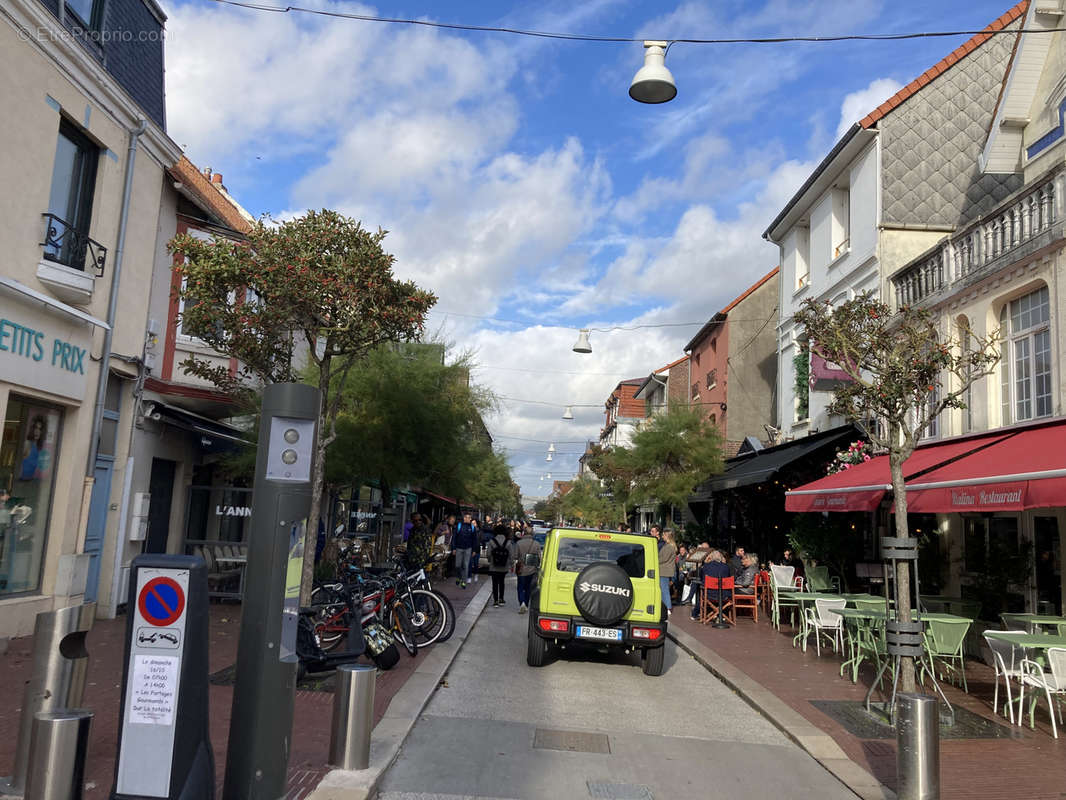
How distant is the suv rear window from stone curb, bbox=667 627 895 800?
1.72m

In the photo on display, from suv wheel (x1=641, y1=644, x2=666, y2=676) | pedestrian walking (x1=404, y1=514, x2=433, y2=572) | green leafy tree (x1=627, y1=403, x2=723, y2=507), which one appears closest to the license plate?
suv wheel (x1=641, y1=644, x2=666, y2=676)

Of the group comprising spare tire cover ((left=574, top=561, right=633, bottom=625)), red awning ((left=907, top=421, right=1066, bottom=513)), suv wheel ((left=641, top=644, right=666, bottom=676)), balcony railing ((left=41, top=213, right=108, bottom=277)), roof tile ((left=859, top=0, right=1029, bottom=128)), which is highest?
roof tile ((left=859, top=0, right=1029, bottom=128))

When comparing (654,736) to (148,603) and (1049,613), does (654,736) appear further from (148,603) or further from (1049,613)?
(1049,613)

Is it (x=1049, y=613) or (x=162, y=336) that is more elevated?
(x=162, y=336)

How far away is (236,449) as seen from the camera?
16.3 m

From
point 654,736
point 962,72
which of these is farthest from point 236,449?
point 962,72

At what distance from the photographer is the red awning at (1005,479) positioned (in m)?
8.05

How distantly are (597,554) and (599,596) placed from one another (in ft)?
2.70

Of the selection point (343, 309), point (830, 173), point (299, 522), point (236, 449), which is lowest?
point (299, 522)

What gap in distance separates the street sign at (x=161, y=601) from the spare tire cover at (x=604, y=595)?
642 cm

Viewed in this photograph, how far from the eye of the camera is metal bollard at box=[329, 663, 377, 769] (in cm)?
564

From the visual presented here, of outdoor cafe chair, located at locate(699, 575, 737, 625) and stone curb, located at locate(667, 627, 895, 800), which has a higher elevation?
outdoor cafe chair, located at locate(699, 575, 737, 625)

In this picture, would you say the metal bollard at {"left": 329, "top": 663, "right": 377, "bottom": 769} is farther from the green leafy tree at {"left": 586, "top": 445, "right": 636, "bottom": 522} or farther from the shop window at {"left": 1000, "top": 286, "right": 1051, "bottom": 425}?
the green leafy tree at {"left": 586, "top": 445, "right": 636, "bottom": 522}

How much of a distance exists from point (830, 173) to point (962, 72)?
10.6 feet
